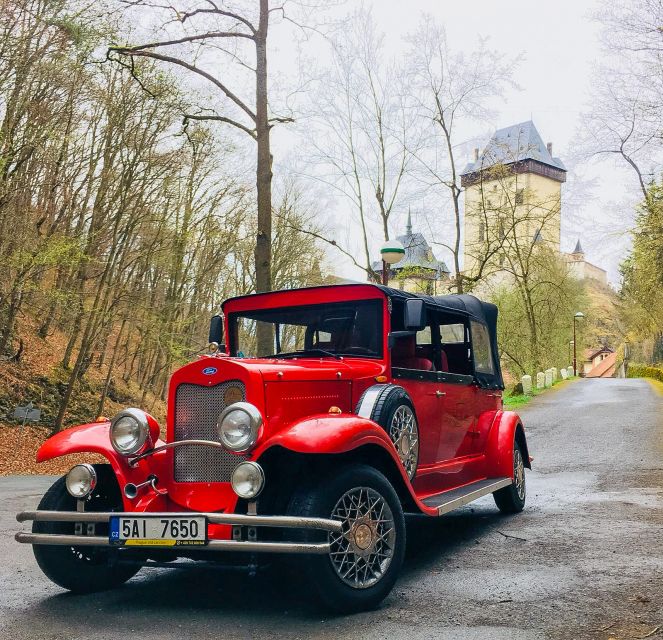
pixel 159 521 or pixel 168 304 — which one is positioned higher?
pixel 168 304

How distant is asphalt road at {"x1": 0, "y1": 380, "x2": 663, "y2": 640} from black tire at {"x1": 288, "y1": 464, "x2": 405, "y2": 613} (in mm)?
118

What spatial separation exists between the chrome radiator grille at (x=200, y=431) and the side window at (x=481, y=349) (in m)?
3.69

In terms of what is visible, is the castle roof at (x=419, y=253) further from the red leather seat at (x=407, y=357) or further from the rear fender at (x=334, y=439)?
the rear fender at (x=334, y=439)

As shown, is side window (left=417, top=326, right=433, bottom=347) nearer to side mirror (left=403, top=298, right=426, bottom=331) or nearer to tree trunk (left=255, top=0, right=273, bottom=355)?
side mirror (left=403, top=298, right=426, bottom=331)

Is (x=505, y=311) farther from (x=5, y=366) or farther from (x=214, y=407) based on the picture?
(x=214, y=407)

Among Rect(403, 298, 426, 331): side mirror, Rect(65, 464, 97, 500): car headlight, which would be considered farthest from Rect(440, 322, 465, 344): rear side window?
Rect(65, 464, 97, 500): car headlight

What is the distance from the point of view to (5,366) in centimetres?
1950

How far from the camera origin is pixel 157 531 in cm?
442

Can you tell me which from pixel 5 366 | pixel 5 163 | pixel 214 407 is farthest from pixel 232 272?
pixel 214 407

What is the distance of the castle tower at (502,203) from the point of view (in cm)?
2953

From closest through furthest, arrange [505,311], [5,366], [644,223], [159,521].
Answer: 1. [159,521]
2. [5,366]
3. [644,223]
4. [505,311]

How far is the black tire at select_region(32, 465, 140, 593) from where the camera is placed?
494 cm

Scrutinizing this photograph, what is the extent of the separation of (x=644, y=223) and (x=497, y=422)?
1567cm

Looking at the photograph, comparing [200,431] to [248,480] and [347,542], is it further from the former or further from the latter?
[347,542]
